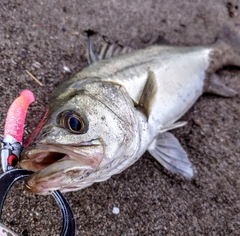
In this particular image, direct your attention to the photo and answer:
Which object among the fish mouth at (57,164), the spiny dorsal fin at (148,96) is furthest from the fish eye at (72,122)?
the spiny dorsal fin at (148,96)

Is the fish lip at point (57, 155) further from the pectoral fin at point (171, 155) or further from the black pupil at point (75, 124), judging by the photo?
the pectoral fin at point (171, 155)

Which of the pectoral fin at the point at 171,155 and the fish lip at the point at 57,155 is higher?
the fish lip at the point at 57,155

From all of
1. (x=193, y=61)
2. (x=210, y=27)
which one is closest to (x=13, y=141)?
(x=193, y=61)

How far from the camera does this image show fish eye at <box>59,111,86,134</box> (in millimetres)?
1868

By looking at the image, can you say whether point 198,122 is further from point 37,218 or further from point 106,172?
point 37,218

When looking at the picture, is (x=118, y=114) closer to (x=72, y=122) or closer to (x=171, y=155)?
(x=72, y=122)

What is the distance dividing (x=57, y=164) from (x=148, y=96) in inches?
39.9

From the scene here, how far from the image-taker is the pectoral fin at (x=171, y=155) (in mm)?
2588

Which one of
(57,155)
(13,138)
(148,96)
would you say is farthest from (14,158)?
(148,96)

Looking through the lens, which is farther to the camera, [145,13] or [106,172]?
[145,13]

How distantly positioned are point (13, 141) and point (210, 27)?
3000 mm

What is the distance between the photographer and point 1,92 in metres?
2.42

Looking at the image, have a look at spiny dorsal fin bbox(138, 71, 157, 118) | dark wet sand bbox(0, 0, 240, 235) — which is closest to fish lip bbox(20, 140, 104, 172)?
dark wet sand bbox(0, 0, 240, 235)

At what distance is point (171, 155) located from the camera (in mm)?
2617
